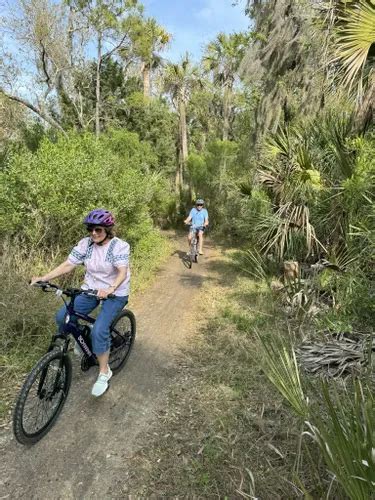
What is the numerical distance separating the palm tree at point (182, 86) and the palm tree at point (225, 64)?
1.40 metres

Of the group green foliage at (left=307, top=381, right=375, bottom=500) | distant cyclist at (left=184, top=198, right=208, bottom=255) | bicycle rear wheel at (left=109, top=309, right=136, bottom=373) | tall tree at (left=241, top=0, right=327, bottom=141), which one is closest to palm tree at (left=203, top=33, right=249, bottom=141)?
tall tree at (left=241, top=0, right=327, bottom=141)

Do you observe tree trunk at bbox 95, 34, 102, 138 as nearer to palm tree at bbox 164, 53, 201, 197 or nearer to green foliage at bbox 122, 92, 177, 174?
green foliage at bbox 122, 92, 177, 174

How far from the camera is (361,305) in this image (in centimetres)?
455

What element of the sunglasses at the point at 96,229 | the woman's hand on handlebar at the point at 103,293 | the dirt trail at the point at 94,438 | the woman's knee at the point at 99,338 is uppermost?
the sunglasses at the point at 96,229

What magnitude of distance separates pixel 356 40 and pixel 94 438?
592 centimetres

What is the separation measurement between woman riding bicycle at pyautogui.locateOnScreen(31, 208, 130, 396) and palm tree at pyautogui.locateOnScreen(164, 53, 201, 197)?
1724 cm

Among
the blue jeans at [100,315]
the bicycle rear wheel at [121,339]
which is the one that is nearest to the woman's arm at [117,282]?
the blue jeans at [100,315]

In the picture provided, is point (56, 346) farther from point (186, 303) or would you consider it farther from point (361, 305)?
point (186, 303)

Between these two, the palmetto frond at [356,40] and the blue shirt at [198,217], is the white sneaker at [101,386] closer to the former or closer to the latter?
the palmetto frond at [356,40]

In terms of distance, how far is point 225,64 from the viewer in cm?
2223

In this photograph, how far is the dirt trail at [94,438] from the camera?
3018 mm

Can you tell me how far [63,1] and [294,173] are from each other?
48.2 ft

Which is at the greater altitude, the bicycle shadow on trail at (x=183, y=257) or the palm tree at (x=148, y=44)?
the palm tree at (x=148, y=44)

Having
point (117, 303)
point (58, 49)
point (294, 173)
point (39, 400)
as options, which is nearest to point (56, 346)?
point (39, 400)
